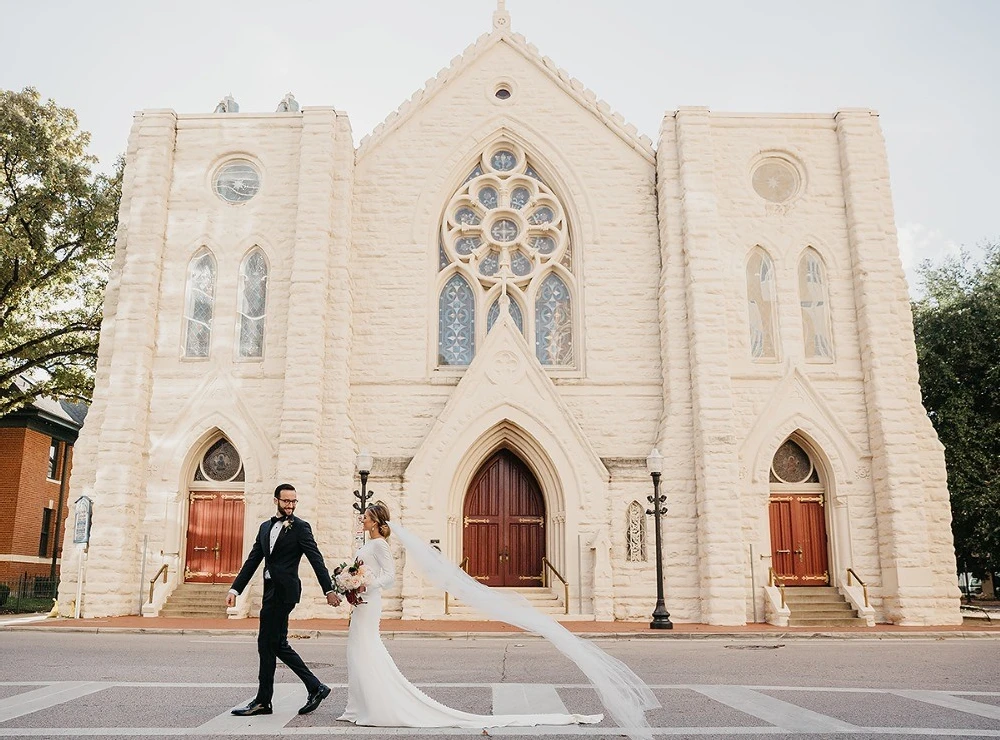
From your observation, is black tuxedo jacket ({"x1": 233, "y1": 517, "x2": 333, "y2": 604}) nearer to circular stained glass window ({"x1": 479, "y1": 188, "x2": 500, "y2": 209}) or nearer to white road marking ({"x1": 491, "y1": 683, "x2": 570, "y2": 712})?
white road marking ({"x1": 491, "y1": 683, "x2": 570, "y2": 712})

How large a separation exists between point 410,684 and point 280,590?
1.20m

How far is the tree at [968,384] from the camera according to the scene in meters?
24.2

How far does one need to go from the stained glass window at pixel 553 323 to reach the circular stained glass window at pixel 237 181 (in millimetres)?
7187

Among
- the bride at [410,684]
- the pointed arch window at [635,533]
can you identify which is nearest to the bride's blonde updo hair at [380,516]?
the bride at [410,684]

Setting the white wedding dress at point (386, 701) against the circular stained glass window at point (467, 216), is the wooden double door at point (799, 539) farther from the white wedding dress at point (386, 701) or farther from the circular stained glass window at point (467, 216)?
the white wedding dress at point (386, 701)

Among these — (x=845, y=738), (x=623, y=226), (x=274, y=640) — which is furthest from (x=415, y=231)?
(x=845, y=738)

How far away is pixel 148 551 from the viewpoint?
19750 mm

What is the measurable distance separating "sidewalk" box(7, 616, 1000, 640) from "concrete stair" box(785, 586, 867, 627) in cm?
67

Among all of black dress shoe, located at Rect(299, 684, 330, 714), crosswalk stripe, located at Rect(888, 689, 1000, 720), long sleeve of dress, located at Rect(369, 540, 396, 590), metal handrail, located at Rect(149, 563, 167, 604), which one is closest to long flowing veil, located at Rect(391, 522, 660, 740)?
long sleeve of dress, located at Rect(369, 540, 396, 590)

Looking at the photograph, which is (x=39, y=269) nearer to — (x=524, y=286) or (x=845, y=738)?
(x=524, y=286)

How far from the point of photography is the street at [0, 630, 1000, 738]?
6.15 metres

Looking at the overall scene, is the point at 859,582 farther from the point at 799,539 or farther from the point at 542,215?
→ the point at 542,215

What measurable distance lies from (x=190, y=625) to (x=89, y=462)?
5.32 metres

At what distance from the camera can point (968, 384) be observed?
83.5 feet
